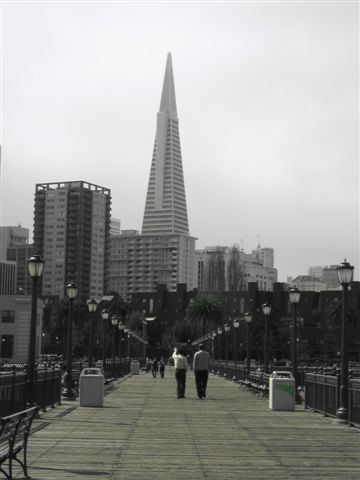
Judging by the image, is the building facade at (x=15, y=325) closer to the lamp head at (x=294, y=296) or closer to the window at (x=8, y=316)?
the window at (x=8, y=316)

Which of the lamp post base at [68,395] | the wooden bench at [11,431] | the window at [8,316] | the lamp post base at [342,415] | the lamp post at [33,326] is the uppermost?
the window at [8,316]

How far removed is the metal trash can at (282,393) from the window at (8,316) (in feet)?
315

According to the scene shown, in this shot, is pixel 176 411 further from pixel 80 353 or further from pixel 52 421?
pixel 80 353

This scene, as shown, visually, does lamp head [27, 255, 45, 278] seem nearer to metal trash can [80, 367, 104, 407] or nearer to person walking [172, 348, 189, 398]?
metal trash can [80, 367, 104, 407]

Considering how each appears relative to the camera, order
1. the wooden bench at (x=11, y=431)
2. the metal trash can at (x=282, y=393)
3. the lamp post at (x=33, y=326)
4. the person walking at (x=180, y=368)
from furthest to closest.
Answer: the person walking at (x=180, y=368) < the metal trash can at (x=282, y=393) < the lamp post at (x=33, y=326) < the wooden bench at (x=11, y=431)

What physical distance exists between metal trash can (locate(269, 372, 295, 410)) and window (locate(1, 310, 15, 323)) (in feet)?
315

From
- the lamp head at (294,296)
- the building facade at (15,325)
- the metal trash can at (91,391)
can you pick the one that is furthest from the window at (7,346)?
the metal trash can at (91,391)

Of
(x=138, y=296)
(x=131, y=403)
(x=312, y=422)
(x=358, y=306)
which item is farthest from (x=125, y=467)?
(x=138, y=296)

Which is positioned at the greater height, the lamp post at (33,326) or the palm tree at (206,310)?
the palm tree at (206,310)

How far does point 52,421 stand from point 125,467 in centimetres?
776

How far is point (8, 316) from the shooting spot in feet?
382

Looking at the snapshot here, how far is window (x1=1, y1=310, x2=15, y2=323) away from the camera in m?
116

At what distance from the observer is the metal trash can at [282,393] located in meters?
24.3

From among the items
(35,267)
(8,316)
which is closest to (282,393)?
(35,267)
